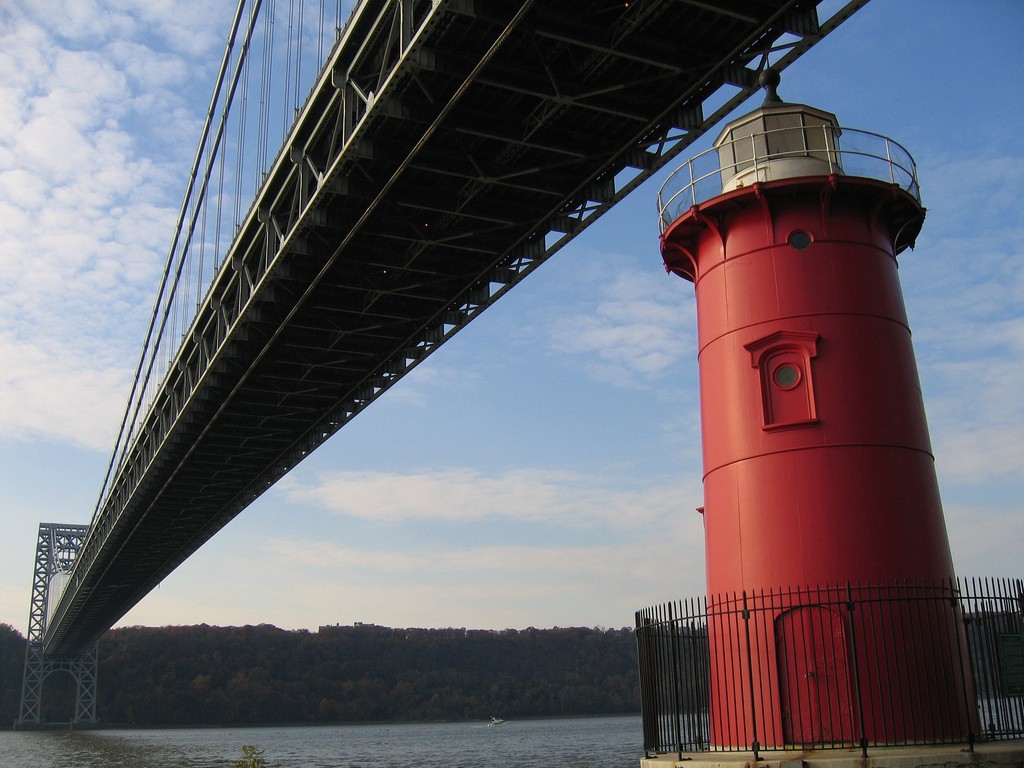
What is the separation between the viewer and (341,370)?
30.9m

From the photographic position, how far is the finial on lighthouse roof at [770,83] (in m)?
13.6

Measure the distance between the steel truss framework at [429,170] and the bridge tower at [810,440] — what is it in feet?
7.49

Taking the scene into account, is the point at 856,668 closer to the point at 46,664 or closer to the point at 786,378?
the point at 786,378

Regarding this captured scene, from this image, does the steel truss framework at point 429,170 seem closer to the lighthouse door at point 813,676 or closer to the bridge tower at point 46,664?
the lighthouse door at point 813,676

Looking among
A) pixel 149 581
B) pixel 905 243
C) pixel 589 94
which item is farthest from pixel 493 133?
pixel 149 581

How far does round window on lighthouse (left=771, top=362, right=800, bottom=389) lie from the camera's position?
12266 millimetres

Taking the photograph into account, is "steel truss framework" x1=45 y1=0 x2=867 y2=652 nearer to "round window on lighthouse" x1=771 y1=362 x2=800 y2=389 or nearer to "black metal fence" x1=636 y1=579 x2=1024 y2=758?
"round window on lighthouse" x1=771 y1=362 x2=800 y2=389

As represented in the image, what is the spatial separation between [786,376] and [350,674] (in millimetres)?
128476

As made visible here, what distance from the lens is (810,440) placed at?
11984 mm

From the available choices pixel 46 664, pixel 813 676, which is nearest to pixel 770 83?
pixel 813 676

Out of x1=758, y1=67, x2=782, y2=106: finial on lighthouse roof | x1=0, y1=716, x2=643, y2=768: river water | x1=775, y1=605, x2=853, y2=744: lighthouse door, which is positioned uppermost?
x1=758, y1=67, x2=782, y2=106: finial on lighthouse roof

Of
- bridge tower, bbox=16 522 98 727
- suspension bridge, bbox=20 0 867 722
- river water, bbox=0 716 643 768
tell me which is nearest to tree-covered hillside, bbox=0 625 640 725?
bridge tower, bbox=16 522 98 727

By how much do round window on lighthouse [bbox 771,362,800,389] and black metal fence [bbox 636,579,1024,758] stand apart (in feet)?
7.54

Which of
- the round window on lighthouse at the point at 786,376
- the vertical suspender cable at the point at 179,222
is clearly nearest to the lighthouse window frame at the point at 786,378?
the round window on lighthouse at the point at 786,376
